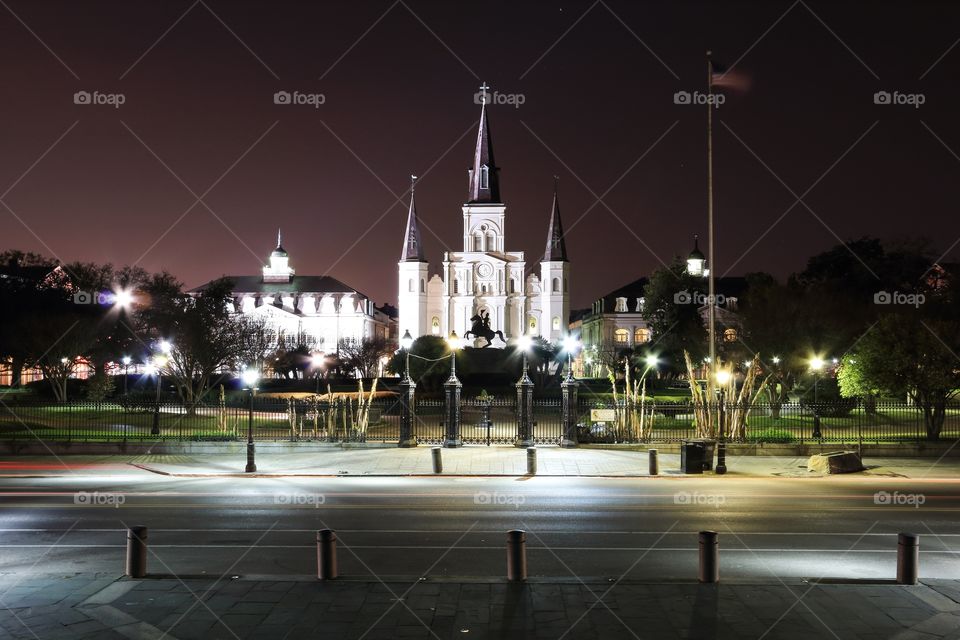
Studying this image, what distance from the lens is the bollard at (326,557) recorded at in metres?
9.44

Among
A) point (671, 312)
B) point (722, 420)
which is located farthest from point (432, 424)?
point (671, 312)

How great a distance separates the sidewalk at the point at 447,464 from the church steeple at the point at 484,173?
95013 mm

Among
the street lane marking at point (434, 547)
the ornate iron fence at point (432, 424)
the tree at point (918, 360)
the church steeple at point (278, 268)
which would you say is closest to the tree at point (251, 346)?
the ornate iron fence at point (432, 424)

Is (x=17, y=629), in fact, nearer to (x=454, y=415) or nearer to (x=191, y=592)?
(x=191, y=592)

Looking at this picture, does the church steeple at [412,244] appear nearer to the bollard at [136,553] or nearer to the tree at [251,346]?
the tree at [251,346]

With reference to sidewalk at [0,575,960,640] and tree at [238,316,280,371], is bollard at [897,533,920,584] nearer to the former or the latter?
sidewalk at [0,575,960,640]

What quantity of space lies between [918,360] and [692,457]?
39.4 feet

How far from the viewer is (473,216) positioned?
11875cm

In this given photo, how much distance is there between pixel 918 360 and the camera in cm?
2834

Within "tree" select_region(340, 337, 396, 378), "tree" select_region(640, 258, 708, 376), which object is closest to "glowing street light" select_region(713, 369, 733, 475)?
"tree" select_region(640, 258, 708, 376)

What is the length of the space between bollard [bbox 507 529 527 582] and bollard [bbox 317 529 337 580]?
2060mm

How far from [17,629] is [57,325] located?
4803 cm

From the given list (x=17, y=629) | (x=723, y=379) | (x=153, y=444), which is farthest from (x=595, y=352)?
(x=17, y=629)

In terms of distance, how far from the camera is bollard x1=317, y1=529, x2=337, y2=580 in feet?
31.0
